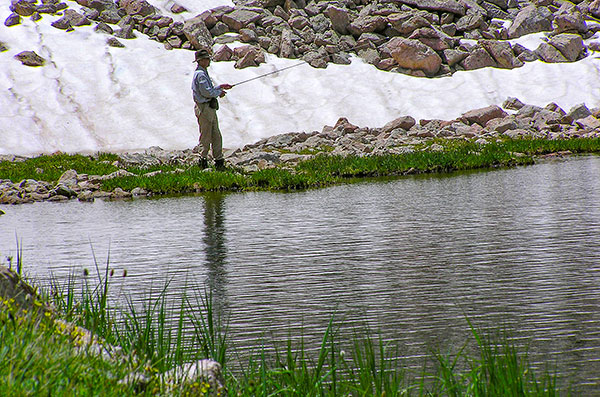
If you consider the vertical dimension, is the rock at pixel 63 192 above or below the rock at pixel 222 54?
below

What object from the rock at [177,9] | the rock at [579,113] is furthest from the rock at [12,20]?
the rock at [579,113]

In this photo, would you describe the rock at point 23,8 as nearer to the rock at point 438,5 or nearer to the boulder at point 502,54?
the rock at point 438,5

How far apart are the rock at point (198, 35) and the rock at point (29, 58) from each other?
881cm

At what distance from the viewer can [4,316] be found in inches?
152

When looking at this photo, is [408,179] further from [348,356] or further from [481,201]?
[348,356]

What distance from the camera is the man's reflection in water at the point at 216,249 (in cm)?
777

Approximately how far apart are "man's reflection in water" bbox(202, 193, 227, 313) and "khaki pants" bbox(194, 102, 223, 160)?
226 inches

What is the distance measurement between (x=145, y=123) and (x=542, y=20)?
94.0 feet

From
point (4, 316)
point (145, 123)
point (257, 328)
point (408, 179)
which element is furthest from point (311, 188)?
point (145, 123)

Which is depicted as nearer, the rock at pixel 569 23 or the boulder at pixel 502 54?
the boulder at pixel 502 54

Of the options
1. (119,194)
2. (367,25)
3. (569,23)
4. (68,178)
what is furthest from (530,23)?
(119,194)

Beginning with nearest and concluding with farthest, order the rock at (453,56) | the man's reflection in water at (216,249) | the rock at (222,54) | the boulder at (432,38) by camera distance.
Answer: the man's reflection in water at (216,249) < the rock at (222,54) < the rock at (453,56) < the boulder at (432,38)

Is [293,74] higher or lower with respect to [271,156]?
higher

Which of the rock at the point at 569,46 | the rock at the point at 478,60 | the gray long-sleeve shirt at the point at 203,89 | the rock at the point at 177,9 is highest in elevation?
the rock at the point at 177,9
